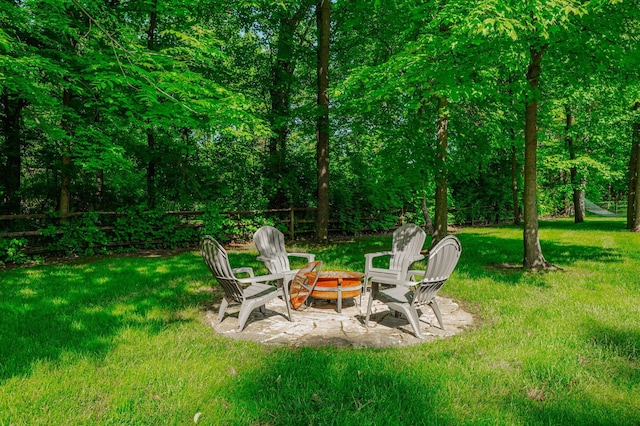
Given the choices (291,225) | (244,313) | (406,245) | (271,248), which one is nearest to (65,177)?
(291,225)

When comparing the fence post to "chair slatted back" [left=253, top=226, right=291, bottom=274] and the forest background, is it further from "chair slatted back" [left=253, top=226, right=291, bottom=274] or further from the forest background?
"chair slatted back" [left=253, top=226, right=291, bottom=274]

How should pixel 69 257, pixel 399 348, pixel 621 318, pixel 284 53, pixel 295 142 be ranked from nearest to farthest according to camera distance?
pixel 399 348, pixel 621 318, pixel 69 257, pixel 284 53, pixel 295 142

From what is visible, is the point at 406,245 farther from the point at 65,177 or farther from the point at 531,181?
the point at 65,177

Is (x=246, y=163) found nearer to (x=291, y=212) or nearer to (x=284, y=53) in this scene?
(x=291, y=212)

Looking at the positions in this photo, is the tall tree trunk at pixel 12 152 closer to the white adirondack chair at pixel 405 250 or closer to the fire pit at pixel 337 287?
the fire pit at pixel 337 287

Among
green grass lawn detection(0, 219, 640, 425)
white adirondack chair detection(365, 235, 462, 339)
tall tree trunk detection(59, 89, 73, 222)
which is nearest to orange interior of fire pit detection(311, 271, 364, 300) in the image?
white adirondack chair detection(365, 235, 462, 339)

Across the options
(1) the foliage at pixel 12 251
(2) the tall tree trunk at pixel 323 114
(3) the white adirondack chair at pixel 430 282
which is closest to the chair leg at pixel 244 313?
(3) the white adirondack chair at pixel 430 282

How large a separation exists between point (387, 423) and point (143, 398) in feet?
5.78

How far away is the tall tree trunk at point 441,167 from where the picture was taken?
827 centimetres

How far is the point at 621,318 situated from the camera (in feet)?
15.0

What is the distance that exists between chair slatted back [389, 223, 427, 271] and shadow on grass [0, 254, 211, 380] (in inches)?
118

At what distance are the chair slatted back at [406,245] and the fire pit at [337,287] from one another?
38.9 inches

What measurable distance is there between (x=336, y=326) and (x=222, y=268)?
1.48m

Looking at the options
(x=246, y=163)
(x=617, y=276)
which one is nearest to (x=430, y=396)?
(x=617, y=276)
